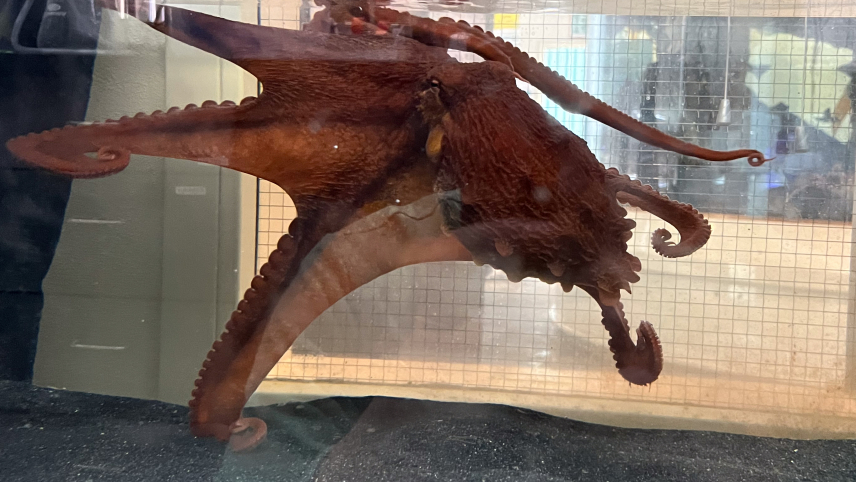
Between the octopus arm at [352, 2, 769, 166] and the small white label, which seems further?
the small white label

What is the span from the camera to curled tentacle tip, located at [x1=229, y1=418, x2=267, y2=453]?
1.09m

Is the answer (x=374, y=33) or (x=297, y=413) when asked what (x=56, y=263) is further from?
(x=374, y=33)

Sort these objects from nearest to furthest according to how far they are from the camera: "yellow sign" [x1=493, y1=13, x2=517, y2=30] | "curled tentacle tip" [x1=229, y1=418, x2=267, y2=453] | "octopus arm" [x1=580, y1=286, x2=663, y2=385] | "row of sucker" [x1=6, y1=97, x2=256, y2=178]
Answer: "row of sucker" [x1=6, y1=97, x2=256, y2=178], "curled tentacle tip" [x1=229, y1=418, x2=267, y2=453], "octopus arm" [x1=580, y1=286, x2=663, y2=385], "yellow sign" [x1=493, y1=13, x2=517, y2=30]

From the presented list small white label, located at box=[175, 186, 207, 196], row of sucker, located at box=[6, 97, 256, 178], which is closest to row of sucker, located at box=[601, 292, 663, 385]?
row of sucker, located at box=[6, 97, 256, 178]

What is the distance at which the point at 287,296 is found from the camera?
1.02m

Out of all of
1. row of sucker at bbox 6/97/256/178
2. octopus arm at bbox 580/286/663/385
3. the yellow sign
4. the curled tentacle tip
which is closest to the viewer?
row of sucker at bbox 6/97/256/178

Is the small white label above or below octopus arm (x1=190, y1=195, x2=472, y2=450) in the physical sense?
above

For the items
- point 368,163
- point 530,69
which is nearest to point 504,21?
point 530,69

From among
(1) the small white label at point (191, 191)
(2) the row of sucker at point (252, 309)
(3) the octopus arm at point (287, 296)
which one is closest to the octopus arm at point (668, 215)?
(3) the octopus arm at point (287, 296)

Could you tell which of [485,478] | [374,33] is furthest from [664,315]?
[374,33]

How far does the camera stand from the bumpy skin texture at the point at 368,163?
98 centimetres

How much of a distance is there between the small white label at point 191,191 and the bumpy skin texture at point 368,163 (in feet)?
1.34

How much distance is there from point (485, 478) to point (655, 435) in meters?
0.53

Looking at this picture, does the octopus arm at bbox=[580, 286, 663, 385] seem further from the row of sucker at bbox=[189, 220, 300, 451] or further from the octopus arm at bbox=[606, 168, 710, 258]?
the row of sucker at bbox=[189, 220, 300, 451]
